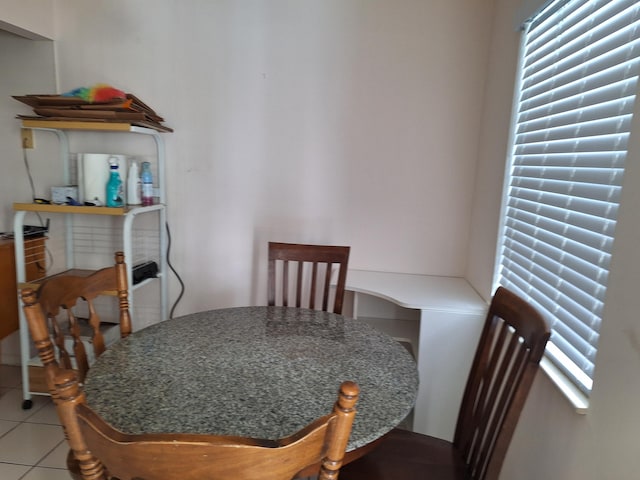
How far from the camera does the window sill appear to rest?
1.09m

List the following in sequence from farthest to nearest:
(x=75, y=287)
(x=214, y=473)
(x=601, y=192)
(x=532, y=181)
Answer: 1. (x=532, y=181)
2. (x=75, y=287)
3. (x=601, y=192)
4. (x=214, y=473)

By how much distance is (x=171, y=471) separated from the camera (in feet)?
2.01

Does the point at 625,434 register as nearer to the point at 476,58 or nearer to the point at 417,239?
the point at 417,239

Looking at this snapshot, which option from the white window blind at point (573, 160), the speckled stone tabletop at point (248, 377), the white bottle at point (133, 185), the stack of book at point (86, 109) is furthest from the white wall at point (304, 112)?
the speckled stone tabletop at point (248, 377)

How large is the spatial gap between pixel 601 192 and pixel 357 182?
143 cm

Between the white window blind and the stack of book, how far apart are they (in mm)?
1806

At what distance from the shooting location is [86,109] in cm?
211

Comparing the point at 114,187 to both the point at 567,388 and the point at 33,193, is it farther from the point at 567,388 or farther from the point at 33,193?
the point at 567,388

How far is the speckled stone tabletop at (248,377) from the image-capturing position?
0.97 m

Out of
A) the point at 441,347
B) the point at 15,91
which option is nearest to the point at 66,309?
the point at 441,347

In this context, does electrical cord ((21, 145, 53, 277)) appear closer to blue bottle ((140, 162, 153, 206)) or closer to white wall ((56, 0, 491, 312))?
white wall ((56, 0, 491, 312))

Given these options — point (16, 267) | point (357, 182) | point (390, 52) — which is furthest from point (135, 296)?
point (390, 52)

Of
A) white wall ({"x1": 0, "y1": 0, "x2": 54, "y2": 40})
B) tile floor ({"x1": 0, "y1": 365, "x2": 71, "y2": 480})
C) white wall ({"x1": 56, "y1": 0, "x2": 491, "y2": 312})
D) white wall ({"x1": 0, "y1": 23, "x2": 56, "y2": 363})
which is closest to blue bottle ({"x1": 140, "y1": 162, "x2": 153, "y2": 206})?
white wall ({"x1": 56, "y1": 0, "x2": 491, "y2": 312})

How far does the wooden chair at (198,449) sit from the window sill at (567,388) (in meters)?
0.77
